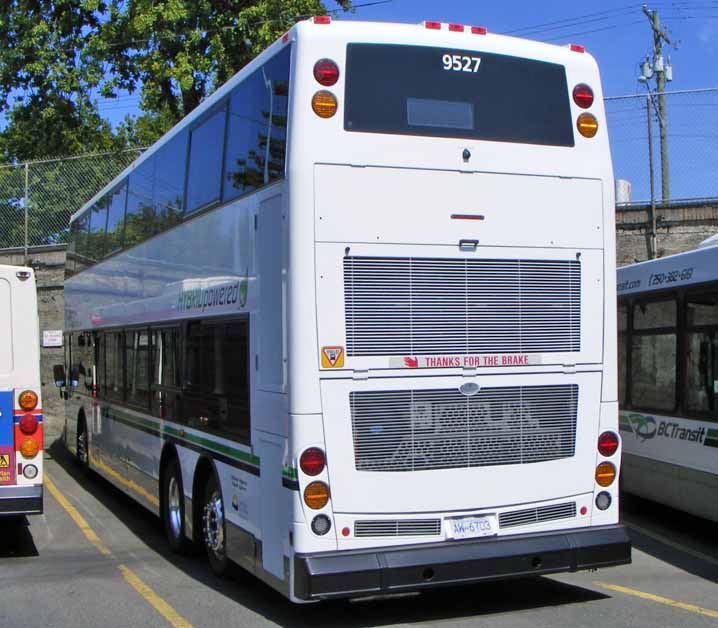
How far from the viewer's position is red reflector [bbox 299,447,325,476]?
678 cm

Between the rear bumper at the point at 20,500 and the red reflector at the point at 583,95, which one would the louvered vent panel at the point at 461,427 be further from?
the rear bumper at the point at 20,500

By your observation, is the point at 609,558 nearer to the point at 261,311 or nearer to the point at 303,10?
the point at 261,311

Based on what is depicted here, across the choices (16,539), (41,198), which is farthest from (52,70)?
(16,539)

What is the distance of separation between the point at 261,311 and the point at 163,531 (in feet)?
16.8

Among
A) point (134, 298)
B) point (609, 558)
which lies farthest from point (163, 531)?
point (609, 558)

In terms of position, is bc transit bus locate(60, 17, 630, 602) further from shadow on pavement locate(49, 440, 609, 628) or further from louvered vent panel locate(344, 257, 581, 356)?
shadow on pavement locate(49, 440, 609, 628)

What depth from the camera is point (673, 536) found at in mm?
10938

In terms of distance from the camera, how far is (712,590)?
27.2 ft

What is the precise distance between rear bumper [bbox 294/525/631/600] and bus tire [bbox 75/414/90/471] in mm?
9978

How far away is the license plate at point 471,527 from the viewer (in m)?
7.07

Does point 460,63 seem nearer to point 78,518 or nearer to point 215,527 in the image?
point 215,527

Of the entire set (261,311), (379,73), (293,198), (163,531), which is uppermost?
(379,73)

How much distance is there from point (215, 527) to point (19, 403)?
8.00ft

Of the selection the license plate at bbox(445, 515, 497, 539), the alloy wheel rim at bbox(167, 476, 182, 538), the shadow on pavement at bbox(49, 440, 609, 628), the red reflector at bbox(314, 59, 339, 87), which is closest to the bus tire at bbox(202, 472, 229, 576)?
the shadow on pavement at bbox(49, 440, 609, 628)
